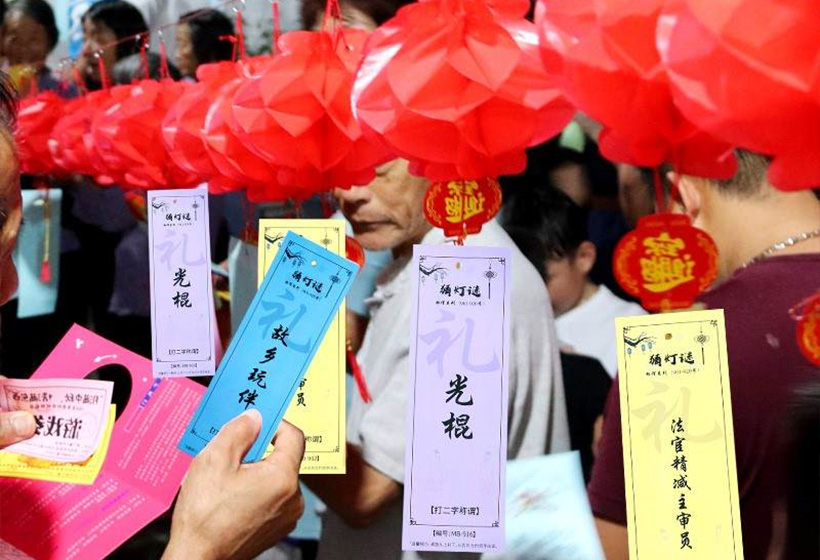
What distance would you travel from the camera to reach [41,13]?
251cm

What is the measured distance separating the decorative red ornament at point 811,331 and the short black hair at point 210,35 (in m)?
1.34

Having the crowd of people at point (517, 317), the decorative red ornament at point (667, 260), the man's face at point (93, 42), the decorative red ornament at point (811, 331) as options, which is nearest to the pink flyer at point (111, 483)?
the crowd of people at point (517, 317)

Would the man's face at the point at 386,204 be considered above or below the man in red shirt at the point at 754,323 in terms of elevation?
above

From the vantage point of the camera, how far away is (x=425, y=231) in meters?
1.32

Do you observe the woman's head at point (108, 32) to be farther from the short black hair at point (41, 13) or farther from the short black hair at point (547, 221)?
the short black hair at point (547, 221)

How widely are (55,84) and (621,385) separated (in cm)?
203

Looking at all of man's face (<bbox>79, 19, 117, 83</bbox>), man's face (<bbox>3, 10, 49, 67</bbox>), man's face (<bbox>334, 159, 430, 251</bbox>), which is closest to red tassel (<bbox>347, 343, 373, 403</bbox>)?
man's face (<bbox>334, 159, 430, 251</bbox>)

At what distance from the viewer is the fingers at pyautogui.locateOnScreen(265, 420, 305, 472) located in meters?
0.92

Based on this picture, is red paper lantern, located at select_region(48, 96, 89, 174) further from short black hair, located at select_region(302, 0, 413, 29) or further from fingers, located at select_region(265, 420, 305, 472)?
fingers, located at select_region(265, 420, 305, 472)

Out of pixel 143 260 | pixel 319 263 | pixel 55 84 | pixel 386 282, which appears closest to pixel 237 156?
pixel 319 263

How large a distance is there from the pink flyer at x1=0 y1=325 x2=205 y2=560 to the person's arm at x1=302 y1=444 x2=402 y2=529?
0.88 ft

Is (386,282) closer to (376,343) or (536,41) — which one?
(376,343)

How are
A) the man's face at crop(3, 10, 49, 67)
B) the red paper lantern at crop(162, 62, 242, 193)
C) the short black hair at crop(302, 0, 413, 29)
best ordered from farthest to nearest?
the man's face at crop(3, 10, 49, 67) < the short black hair at crop(302, 0, 413, 29) < the red paper lantern at crop(162, 62, 242, 193)

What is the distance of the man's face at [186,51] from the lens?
1.89 metres
